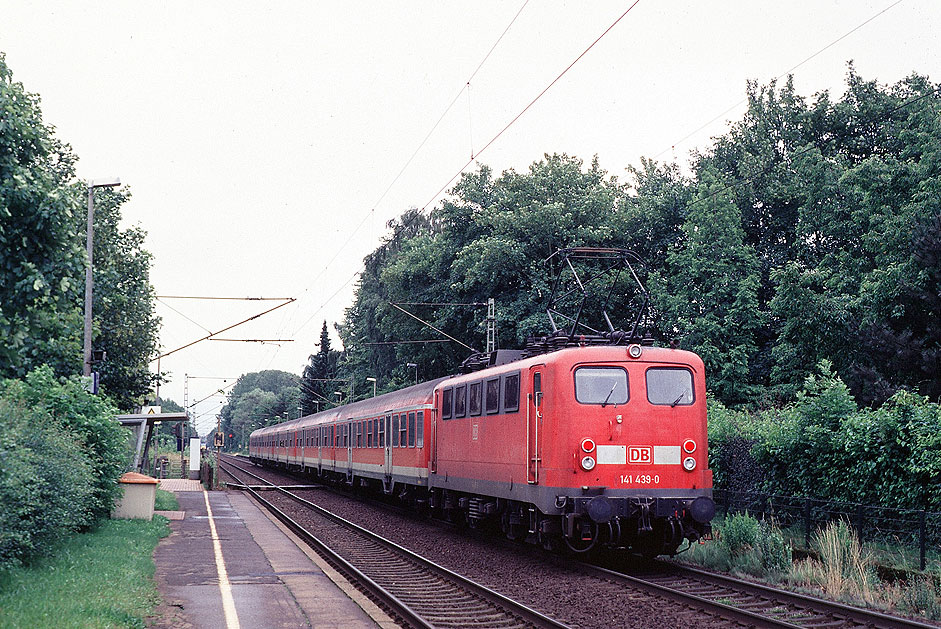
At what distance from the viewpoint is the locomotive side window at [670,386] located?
48.6ft

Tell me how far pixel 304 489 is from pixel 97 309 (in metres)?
14.0

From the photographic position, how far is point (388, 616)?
11.1 meters

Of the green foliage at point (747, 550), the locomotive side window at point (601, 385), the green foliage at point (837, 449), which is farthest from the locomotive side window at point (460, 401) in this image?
the green foliage at point (837, 449)

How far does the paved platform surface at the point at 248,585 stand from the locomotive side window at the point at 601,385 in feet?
14.4

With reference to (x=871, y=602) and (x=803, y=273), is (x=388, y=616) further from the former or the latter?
(x=803, y=273)

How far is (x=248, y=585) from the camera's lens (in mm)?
12711

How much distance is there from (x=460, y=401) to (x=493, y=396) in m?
2.39

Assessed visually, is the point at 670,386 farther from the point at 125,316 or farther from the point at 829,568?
the point at 125,316

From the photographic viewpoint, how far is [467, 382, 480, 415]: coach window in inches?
727

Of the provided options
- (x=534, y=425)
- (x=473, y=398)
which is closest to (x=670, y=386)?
(x=534, y=425)

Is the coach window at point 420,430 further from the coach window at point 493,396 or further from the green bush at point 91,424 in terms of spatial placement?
the green bush at point 91,424

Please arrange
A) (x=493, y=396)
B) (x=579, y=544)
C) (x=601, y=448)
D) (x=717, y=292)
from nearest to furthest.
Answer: (x=601, y=448) < (x=579, y=544) < (x=493, y=396) < (x=717, y=292)

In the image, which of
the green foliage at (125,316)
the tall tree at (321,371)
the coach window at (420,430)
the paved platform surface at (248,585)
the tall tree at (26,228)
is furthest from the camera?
the tall tree at (321,371)

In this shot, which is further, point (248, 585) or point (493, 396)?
point (493, 396)
